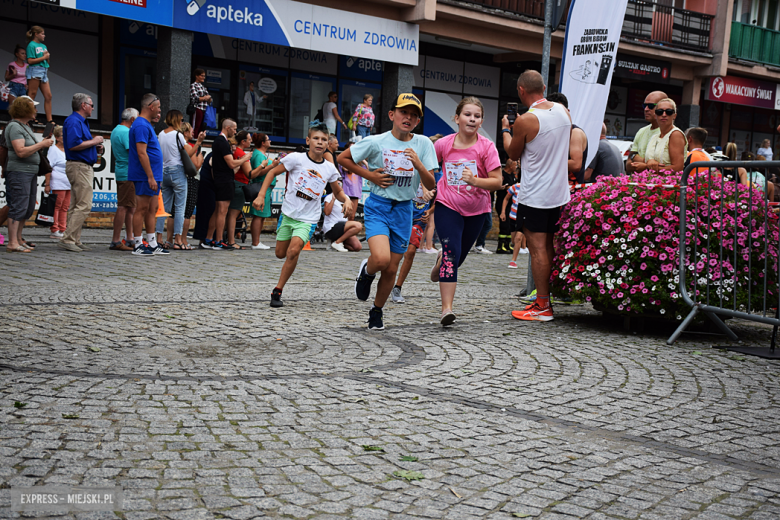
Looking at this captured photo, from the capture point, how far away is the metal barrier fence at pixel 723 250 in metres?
6.41

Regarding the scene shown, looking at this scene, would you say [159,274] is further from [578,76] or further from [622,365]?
[622,365]

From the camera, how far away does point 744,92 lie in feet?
100

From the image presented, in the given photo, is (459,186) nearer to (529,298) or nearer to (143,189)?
(529,298)

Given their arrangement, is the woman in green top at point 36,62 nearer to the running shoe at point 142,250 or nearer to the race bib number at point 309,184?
the running shoe at point 142,250

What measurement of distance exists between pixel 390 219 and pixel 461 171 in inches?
28.9

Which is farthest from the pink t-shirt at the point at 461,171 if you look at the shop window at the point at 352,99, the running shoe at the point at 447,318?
the shop window at the point at 352,99

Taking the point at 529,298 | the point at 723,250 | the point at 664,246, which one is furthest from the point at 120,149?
the point at 723,250

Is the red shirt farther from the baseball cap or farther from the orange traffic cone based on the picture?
the baseball cap

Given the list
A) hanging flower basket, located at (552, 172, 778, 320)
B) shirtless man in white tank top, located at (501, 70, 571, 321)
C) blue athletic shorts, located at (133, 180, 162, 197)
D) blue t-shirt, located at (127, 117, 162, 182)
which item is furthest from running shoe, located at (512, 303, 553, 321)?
blue t-shirt, located at (127, 117, 162, 182)

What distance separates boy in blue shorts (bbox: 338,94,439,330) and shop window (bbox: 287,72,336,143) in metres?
16.3

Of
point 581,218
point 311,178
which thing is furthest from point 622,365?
point 311,178

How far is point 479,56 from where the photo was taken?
86.8 ft

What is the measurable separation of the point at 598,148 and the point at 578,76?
3.00ft

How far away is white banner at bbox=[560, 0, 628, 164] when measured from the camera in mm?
8305
